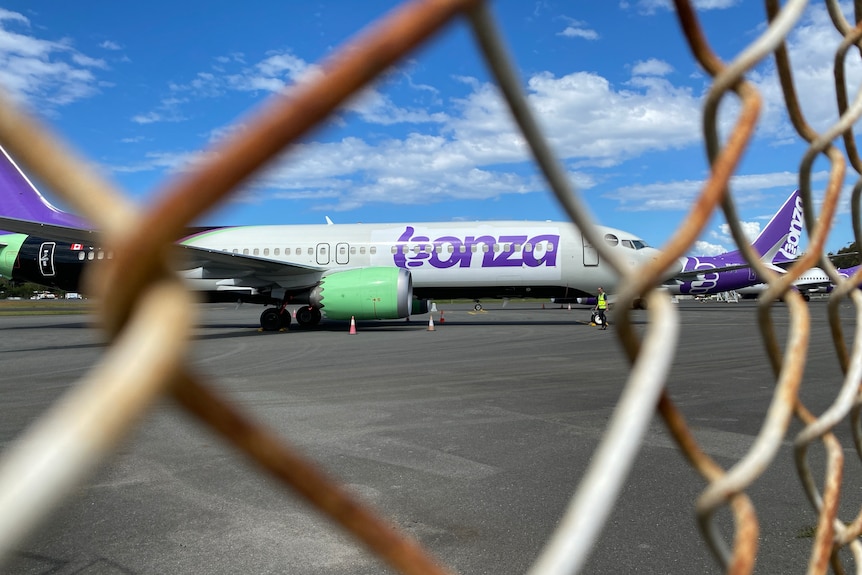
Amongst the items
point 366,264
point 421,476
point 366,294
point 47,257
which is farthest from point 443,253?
point 421,476

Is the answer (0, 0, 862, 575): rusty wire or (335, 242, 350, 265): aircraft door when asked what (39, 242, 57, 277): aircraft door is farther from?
(0, 0, 862, 575): rusty wire

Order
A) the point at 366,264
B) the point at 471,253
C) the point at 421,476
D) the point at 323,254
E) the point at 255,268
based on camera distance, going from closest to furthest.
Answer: the point at 421,476
the point at 255,268
the point at 471,253
the point at 366,264
the point at 323,254

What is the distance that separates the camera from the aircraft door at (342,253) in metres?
17.3

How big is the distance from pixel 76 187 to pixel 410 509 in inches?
123

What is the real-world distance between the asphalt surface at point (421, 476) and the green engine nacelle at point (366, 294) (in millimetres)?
6858

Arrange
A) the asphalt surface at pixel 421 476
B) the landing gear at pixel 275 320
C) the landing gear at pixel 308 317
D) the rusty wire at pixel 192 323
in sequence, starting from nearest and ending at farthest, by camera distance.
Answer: the rusty wire at pixel 192 323 < the asphalt surface at pixel 421 476 < the landing gear at pixel 275 320 < the landing gear at pixel 308 317

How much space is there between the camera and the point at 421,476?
12.3ft

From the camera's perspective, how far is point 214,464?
400 cm

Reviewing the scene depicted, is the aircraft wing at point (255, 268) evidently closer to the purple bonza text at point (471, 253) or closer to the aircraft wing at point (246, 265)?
the aircraft wing at point (246, 265)

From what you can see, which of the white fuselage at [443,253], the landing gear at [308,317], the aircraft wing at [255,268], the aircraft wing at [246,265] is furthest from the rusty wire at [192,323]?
the landing gear at [308,317]

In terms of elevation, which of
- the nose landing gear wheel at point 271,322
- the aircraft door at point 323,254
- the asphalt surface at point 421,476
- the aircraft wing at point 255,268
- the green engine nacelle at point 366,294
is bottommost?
the asphalt surface at point 421,476

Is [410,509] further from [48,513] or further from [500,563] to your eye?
[48,513]

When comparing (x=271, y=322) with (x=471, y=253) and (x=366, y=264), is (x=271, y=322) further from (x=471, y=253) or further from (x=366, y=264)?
(x=471, y=253)

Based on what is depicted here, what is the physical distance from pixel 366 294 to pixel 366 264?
2.42 m
